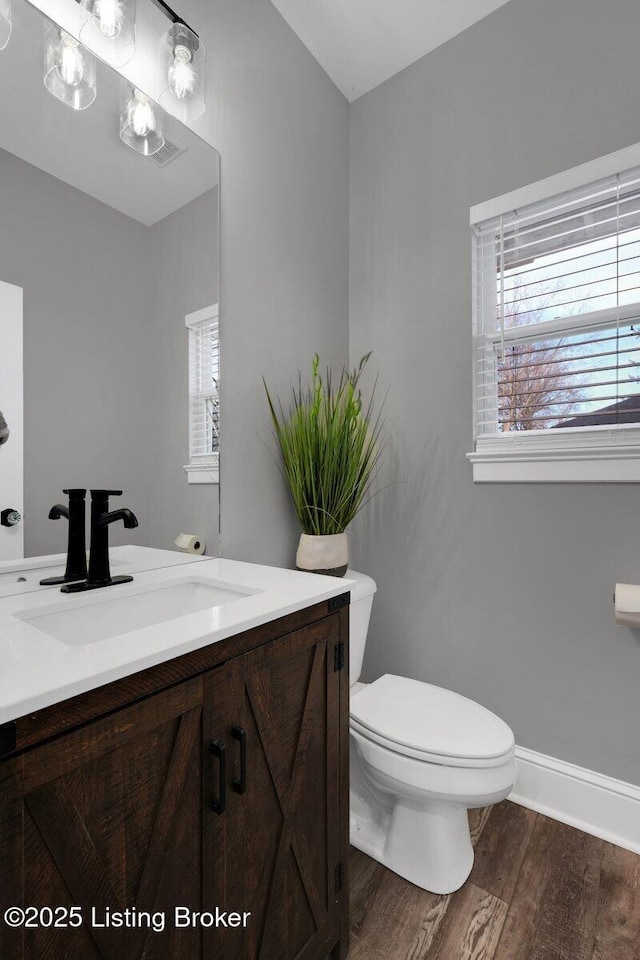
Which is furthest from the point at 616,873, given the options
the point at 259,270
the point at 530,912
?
the point at 259,270

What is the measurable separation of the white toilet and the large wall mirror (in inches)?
28.6

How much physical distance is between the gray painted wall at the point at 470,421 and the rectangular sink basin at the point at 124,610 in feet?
3.25

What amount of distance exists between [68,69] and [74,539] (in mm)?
1072

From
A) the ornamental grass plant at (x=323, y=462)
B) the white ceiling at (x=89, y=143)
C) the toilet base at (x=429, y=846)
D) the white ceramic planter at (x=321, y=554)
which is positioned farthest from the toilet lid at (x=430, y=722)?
the white ceiling at (x=89, y=143)

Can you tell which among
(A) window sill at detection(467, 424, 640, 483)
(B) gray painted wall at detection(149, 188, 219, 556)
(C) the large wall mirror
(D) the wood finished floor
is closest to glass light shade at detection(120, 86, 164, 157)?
(C) the large wall mirror

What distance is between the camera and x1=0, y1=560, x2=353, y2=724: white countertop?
587 millimetres

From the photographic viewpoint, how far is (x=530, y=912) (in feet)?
4.07

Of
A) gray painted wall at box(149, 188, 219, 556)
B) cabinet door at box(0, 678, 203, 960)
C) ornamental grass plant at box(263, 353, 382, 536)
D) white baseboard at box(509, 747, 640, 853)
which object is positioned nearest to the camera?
cabinet door at box(0, 678, 203, 960)

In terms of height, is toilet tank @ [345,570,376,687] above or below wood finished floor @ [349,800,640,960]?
above

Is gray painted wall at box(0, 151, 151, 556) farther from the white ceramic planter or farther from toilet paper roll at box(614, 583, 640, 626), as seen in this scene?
toilet paper roll at box(614, 583, 640, 626)

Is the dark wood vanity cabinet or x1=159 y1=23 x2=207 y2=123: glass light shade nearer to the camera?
the dark wood vanity cabinet

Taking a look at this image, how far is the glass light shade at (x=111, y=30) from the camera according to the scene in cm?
113

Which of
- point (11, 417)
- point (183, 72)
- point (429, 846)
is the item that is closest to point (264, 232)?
point (183, 72)

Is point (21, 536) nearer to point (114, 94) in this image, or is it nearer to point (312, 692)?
point (312, 692)
